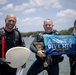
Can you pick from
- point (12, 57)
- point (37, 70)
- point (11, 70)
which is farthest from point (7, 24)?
point (37, 70)

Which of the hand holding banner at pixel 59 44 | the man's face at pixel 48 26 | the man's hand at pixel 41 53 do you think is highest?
the man's face at pixel 48 26

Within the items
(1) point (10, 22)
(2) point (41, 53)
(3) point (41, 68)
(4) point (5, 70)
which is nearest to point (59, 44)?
(2) point (41, 53)

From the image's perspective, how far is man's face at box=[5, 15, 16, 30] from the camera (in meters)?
4.31

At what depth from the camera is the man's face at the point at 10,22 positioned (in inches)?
170

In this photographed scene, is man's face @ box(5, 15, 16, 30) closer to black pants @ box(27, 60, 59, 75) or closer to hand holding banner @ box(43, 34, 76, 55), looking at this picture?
hand holding banner @ box(43, 34, 76, 55)

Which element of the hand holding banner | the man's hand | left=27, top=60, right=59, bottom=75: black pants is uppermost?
the hand holding banner

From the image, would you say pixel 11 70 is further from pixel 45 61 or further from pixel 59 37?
pixel 59 37

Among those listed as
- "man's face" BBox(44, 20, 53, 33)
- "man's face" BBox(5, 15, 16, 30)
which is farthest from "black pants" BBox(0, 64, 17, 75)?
"man's face" BBox(44, 20, 53, 33)

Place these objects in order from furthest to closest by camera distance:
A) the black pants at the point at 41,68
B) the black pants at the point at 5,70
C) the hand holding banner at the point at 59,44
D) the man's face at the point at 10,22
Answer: the black pants at the point at 41,68
the hand holding banner at the point at 59,44
the black pants at the point at 5,70
the man's face at the point at 10,22

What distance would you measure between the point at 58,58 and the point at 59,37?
0.47 m

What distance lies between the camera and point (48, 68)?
471 cm

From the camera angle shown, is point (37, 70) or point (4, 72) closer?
point (4, 72)

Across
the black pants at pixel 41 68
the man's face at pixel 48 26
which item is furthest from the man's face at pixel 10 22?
the black pants at pixel 41 68

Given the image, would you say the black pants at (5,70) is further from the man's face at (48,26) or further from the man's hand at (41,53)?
the man's face at (48,26)
